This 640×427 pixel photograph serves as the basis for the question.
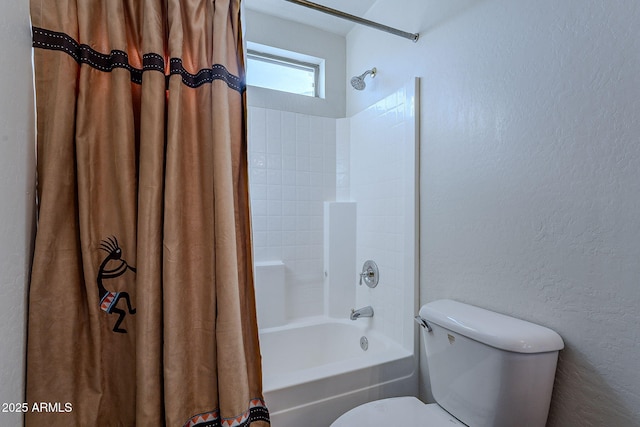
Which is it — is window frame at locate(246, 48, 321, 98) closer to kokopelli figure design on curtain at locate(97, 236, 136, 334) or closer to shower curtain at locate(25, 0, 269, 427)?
shower curtain at locate(25, 0, 269, 427)

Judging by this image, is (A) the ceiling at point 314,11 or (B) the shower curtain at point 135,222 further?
(A) the ceiling at point 314,11

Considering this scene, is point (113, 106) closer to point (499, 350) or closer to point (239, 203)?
point (239, 203)

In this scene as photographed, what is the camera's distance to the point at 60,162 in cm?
84

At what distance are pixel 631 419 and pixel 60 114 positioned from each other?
1764mm

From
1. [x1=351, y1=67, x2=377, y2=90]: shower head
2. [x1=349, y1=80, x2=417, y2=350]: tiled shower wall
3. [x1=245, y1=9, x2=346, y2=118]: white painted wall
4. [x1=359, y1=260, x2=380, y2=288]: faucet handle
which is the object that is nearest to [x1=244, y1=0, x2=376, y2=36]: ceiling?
[x1=245, y1=9, x2=346, y2=118]: white painted wall

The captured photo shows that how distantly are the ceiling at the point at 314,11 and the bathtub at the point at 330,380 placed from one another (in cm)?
207

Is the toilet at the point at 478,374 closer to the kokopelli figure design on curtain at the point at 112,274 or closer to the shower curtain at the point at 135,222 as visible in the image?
the shower curtain at the point at 135,222

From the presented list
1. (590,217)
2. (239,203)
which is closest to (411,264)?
(590,217)

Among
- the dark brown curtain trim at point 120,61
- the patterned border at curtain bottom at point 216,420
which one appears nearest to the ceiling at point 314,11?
the dark brown curtain trim at point 120,61

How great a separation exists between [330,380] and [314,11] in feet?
7.29

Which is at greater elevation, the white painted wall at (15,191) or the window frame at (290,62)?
the window frame at (290,62)

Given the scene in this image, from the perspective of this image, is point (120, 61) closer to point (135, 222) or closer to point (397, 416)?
point (135, 222)

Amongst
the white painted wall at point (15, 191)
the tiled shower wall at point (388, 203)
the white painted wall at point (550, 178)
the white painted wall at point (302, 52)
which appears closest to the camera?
the white painted wall at point (15, 191)

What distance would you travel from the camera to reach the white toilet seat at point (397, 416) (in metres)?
0.98
